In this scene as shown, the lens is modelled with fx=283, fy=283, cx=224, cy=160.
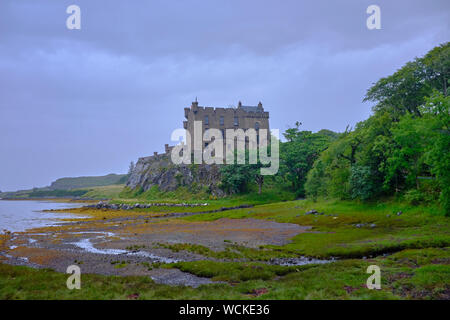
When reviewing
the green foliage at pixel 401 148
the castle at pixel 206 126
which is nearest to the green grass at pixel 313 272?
the green foliage at pixel 401 148

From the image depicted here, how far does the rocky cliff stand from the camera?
302ft

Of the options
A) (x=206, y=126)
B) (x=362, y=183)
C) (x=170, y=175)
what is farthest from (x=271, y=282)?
(x=170, y=175)

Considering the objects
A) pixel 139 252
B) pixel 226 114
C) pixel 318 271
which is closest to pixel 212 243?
pixel 139 252

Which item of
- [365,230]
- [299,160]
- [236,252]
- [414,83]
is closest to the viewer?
[236,252]

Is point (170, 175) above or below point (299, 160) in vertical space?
below

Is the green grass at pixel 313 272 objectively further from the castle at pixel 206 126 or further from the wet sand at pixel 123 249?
the castle at pixel 206 126

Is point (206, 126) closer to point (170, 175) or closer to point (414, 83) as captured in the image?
point (170, 175)

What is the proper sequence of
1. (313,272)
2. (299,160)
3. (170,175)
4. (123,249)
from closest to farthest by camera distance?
(313,272)
(123,249)
(299,160)
(170,175)

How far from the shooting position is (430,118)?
3222cm

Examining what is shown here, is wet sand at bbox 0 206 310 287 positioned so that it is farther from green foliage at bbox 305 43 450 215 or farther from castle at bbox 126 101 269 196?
castle at bbox 126 101 269 196

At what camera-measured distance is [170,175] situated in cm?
10294

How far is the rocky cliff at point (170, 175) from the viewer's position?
→ 92188 millimetres
